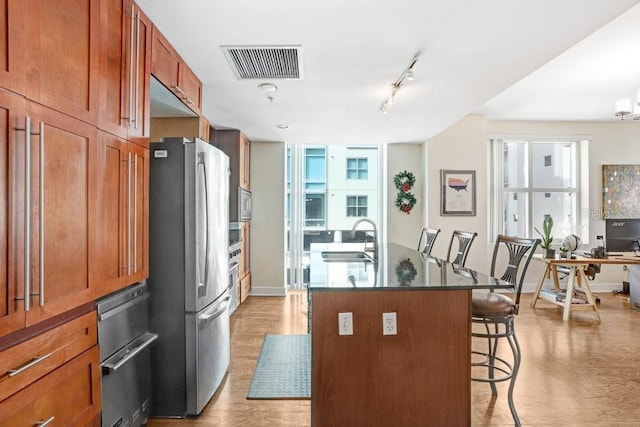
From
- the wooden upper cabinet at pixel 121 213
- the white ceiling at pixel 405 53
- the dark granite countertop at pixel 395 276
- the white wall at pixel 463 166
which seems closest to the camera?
the wooden upper cabinet at pixel 121 213

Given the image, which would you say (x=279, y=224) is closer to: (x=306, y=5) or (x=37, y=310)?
(x=306, y=5)

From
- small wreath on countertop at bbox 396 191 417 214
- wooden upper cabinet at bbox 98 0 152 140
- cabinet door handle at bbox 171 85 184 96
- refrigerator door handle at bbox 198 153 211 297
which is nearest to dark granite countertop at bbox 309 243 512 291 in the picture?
refrigerator door handle at bbox 198 153 211 297

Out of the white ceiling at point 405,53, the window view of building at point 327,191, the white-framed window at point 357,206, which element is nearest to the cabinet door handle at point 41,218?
the white ceiling at point 405,53

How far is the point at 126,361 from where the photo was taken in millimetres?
1818

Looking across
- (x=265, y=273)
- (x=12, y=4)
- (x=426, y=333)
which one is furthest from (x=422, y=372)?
(x=265, y=273)

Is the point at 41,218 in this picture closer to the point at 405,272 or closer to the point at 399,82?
the point at 405,272

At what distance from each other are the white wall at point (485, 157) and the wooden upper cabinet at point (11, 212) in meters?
5.10

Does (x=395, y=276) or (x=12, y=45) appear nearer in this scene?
(x=12, y=45)

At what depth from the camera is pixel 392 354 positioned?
6.37ft

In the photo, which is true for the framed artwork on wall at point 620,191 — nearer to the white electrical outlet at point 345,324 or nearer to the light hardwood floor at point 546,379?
the light hardwood floor at point 546,379

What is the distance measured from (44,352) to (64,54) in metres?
1.09

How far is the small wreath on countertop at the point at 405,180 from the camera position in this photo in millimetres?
5805

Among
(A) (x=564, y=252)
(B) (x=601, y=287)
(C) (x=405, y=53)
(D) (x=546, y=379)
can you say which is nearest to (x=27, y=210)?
(C) (x=405, y=53)

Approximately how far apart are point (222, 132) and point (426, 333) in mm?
3913
